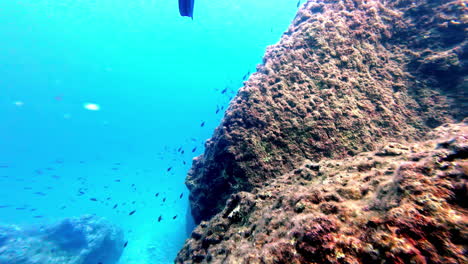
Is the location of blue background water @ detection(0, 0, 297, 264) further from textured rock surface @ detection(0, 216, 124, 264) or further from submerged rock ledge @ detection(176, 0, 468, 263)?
submerged rock ledge @ detection(176, 0, 468, 263)

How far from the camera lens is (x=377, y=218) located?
1.60 metres

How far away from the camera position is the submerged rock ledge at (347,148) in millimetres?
1500

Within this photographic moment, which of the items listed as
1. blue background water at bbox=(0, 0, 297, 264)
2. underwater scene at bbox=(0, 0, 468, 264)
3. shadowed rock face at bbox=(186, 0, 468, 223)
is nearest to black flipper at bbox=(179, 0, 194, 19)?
underwater scene at bbox=(0, 0, 468, 264)

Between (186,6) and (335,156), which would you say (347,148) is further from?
(186,6)

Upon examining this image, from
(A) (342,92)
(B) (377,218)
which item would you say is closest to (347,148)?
(A) (342,92)

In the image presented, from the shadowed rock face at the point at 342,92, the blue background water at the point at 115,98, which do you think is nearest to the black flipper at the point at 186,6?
the shadowed rock face at the point at 342,92

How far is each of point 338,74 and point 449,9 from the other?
411 centimetres

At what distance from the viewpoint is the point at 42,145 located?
108750 mm

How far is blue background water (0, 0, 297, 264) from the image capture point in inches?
1784

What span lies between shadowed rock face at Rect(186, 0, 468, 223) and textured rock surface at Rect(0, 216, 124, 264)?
667 inches

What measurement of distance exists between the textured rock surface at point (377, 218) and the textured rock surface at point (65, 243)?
65.3 feet

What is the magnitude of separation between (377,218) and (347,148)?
3.38 m

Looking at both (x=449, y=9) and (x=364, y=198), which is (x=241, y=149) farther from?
(x=449, y=9)

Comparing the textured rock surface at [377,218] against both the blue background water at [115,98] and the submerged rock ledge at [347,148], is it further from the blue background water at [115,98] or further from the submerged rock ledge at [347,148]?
the blue background water at [115,98]
